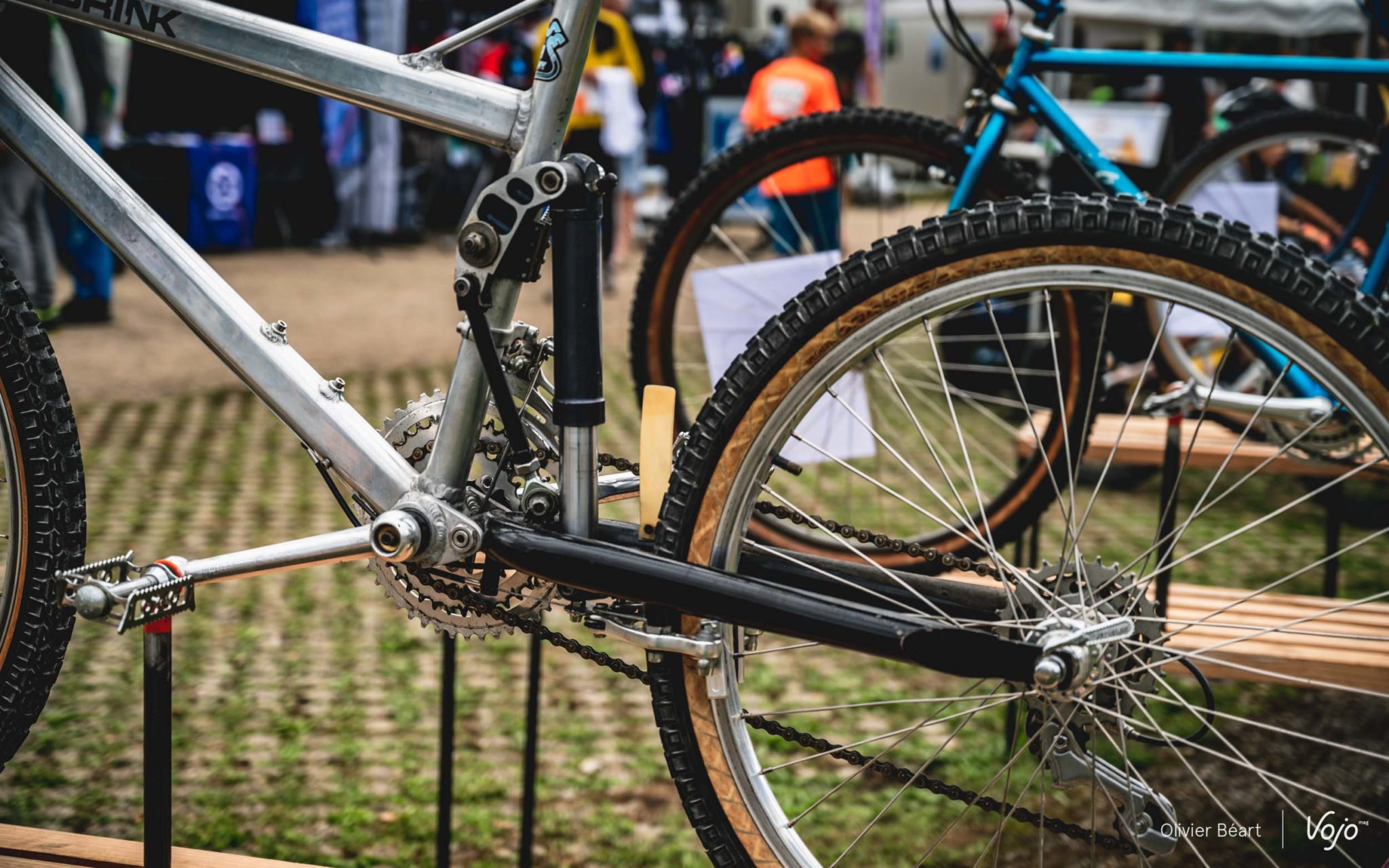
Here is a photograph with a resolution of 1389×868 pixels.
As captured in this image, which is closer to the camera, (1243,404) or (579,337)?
(579,337)

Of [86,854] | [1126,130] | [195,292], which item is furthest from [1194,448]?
[1126,130]

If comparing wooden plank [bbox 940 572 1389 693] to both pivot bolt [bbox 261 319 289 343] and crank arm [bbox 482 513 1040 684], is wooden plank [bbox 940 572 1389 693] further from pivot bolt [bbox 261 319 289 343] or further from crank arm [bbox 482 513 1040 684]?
pivot bolt [bbox 261 319 289 343]

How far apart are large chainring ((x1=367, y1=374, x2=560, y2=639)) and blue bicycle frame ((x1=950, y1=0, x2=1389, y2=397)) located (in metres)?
1.03

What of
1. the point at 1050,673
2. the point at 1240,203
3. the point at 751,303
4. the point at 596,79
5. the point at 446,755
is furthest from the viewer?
the point at 596,79

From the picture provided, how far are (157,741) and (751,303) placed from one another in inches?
63.2

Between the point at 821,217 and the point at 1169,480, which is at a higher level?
the point at 821,217

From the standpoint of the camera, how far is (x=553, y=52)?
1.68 meters

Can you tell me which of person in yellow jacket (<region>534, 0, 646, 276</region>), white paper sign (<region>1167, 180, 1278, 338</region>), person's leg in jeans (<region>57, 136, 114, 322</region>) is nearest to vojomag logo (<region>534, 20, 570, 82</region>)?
white paper sign (<region>1167, 180, 1278, 338</region>)

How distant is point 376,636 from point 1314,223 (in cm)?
340

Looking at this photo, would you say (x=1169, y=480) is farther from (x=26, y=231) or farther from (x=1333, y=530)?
(x=26, y=231)

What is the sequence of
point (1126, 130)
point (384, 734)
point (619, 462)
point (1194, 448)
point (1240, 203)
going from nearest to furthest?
point (619, 462) → point (1194, 448) → point (384, 734) → point (1240, 203) → point (1126, 130)

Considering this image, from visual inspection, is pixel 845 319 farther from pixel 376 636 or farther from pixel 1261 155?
pixel 1261 155

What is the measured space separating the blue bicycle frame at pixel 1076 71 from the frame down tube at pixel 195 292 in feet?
4.22

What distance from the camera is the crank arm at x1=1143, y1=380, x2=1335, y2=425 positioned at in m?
2.33
